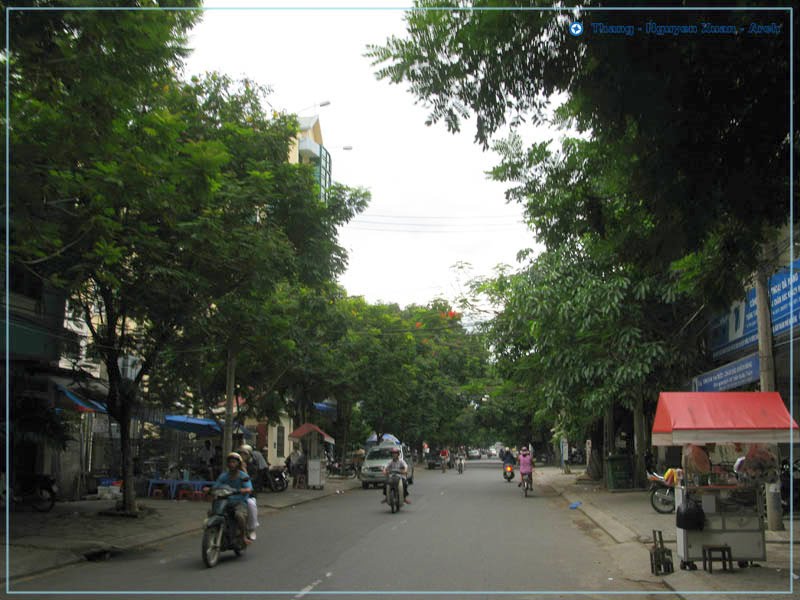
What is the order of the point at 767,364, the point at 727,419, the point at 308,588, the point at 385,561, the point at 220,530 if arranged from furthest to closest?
the point at 767,364 < the point at 385,561 < the point at 220,530 < the point at 727,419 < the point at 308,588

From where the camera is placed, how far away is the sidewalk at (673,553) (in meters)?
8.84

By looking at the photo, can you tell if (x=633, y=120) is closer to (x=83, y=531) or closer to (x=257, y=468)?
(x=83, y=531)

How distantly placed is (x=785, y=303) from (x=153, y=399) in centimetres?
1868

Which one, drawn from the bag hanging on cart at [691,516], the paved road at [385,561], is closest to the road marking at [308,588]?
the paved road at [385,561]

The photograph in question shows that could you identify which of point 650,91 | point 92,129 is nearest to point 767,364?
point 650,91

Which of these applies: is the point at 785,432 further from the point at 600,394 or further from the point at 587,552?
the point at 600,394

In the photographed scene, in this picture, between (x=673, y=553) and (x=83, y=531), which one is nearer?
(x=673, y=553)

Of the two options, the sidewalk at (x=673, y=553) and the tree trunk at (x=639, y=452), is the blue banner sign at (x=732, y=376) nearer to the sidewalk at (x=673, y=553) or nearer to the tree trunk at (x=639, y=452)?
the sidewalk at (x=673, y=553)

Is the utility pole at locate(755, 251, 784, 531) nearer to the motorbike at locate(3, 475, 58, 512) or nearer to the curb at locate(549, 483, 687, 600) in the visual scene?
the curb at locate(549, 483, 687, 600)

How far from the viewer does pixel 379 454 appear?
35.1 metres

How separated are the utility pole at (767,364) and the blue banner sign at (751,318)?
36 cm

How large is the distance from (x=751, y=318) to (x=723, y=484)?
9.26 metres

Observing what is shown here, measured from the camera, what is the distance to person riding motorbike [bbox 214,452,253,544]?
454 inches

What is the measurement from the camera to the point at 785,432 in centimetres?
937
